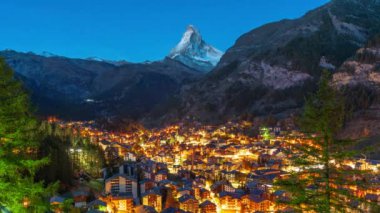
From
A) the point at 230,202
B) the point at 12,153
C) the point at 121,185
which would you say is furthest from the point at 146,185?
the point at 12,153

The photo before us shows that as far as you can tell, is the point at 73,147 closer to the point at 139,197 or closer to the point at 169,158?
the point at 139,197

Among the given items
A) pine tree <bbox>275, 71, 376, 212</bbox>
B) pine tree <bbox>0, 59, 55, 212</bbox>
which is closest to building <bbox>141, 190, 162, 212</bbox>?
pine tree <bbox>0, 59, 55, 212</bbox>

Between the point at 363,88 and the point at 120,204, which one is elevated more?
the point at 363,88

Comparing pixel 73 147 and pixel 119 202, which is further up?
pixel 73 147

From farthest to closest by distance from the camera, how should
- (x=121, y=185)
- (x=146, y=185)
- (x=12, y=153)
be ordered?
(x=146, y=185) < (x=121, y=185) < (x=12, y=153)

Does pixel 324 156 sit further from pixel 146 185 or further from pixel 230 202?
pixel 146 185

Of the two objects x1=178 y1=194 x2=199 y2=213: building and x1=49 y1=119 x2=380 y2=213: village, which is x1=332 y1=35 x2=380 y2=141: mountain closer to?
x1=49 y1=119 x2=380 y2=213: village

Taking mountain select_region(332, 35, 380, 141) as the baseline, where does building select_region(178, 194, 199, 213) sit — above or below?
below

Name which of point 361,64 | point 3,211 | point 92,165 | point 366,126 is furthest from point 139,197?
point 361,64
